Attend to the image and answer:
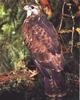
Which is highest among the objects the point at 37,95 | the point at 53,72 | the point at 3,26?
the point at 3,26

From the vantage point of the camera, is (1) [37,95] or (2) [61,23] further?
(2) [61,23]

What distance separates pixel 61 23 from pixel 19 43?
63 cm

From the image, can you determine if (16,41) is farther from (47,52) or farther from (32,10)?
(47,52)

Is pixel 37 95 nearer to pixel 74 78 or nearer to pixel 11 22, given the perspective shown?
pixel 74 78

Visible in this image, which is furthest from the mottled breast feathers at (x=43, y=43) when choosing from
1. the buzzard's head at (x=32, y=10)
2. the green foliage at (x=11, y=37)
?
the green foliage at (x=11, y=37)

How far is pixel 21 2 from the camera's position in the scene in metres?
5.20

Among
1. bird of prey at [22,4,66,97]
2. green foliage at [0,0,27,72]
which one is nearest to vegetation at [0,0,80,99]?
green foliage at [0,0,27,72]

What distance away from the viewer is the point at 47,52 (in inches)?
169

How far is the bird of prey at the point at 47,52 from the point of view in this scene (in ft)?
14.0

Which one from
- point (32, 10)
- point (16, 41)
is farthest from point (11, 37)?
point (32, 10)

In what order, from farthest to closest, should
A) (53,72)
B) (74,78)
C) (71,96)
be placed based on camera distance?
1. (74,78)
2. (71,96)
3. (53,72)

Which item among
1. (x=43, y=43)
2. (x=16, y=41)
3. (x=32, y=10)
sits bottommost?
(x=16, y=41)

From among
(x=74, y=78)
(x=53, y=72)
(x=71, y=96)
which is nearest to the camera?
(x=53, y=72)

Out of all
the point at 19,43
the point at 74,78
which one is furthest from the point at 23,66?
the point at 74,78
